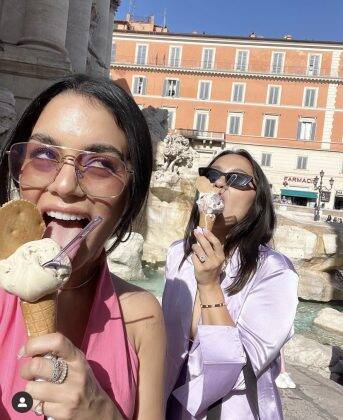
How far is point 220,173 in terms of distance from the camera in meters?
1.91

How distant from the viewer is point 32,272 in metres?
0.76

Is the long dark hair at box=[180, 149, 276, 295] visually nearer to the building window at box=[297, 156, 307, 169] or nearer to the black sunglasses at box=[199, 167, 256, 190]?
the black sunglasses at box=[199, 167, 256, 190]

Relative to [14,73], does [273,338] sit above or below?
below

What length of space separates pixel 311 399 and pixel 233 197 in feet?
7.62

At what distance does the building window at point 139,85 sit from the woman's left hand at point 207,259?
126ft

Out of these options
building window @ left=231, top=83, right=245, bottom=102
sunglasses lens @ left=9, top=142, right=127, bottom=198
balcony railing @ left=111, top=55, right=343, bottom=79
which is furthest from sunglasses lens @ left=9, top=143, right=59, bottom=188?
balcony railing @ left=111, top=55, right=343, bottom=79

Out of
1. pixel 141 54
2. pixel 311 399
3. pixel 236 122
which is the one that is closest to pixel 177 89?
pixel 141 54

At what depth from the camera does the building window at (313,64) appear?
118 feet

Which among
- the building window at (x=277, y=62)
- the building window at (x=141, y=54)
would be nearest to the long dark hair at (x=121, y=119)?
the building window at (x=277, y=62)

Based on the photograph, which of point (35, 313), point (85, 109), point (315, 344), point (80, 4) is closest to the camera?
point (35, 313)

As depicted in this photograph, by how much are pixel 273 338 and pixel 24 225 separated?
93cm

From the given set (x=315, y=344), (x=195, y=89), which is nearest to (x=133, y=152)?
(x=315, y=344)

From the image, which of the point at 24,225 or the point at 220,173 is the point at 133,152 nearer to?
the point at 24,225

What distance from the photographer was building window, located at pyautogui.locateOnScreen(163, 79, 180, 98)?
124ft
